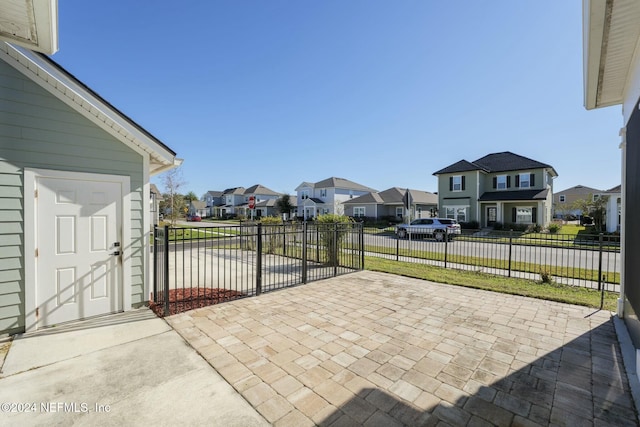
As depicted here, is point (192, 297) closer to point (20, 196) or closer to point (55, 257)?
point (55, 257)

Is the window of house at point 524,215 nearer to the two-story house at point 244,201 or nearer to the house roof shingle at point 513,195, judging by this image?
the house roof shingle at point 513,195

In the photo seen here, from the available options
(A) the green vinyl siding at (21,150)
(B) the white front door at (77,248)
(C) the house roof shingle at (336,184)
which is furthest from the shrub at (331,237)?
(C) the house roof shingle at (336,184)

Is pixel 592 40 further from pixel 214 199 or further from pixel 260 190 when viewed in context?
pixel 214 199

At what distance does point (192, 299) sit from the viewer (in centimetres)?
554

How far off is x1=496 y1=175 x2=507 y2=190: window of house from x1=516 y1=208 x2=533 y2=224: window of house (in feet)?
8.32

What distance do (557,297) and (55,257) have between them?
941 centimetres

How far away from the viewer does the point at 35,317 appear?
12.9ft

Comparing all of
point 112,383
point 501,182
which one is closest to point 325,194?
point 501,182

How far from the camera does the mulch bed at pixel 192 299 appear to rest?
4.92 metres

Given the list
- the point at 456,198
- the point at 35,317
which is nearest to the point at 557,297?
the point at 35,317

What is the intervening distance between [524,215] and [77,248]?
31016 millimetres

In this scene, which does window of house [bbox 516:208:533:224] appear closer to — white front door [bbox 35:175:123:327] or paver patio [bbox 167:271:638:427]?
paver patio [bbox 167:271:638:427]

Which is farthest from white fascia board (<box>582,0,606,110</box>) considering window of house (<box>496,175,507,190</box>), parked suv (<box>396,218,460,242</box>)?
window of house (<box>496,175,507,190</box>)

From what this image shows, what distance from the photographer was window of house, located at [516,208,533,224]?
2440 centimetres
